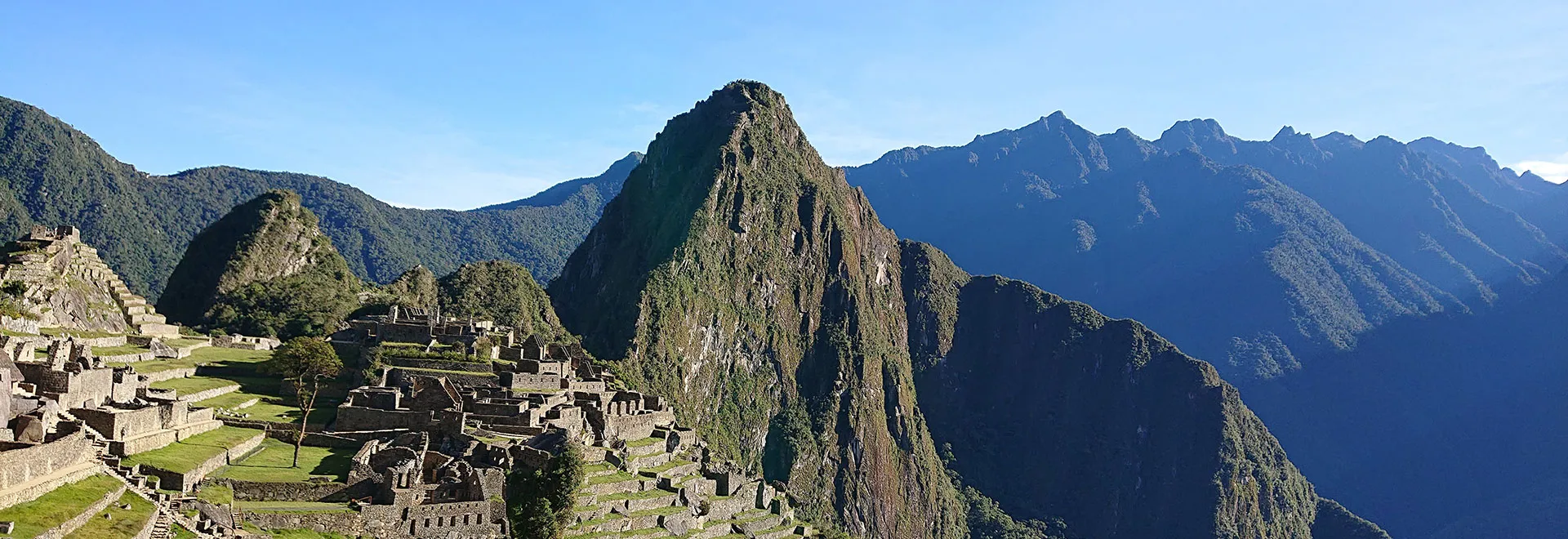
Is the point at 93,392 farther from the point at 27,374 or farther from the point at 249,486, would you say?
the point at 249,486

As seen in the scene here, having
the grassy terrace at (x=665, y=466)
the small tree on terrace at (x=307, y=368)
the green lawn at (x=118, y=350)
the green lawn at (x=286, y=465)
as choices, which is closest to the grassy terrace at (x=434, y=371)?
the small tree on terrace at (x=307, y=368)

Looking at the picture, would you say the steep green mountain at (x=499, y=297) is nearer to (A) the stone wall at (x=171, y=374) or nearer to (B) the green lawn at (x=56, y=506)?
(A) the stone wall at (x=171, y=374)

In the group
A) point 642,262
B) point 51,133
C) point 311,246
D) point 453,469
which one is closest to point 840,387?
point 642,262

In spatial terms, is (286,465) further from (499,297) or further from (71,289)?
(499,297)

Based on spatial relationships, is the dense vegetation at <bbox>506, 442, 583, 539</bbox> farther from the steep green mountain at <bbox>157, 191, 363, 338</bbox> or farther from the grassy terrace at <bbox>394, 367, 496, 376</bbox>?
the steep green mountain at <bbox>157, 191, 363, 338</bbox>

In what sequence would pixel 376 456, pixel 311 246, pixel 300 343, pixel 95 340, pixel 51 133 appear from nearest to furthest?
pixel 376 456, pixel 300 343, pixel 95 340, pixel 311 246, pixel 51 133

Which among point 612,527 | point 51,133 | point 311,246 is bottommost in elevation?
point 612,527

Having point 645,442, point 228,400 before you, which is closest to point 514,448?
point 228,400

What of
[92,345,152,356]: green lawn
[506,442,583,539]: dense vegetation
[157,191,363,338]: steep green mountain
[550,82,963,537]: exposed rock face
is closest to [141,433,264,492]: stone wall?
[506,442,583,539]: dense vegetation
